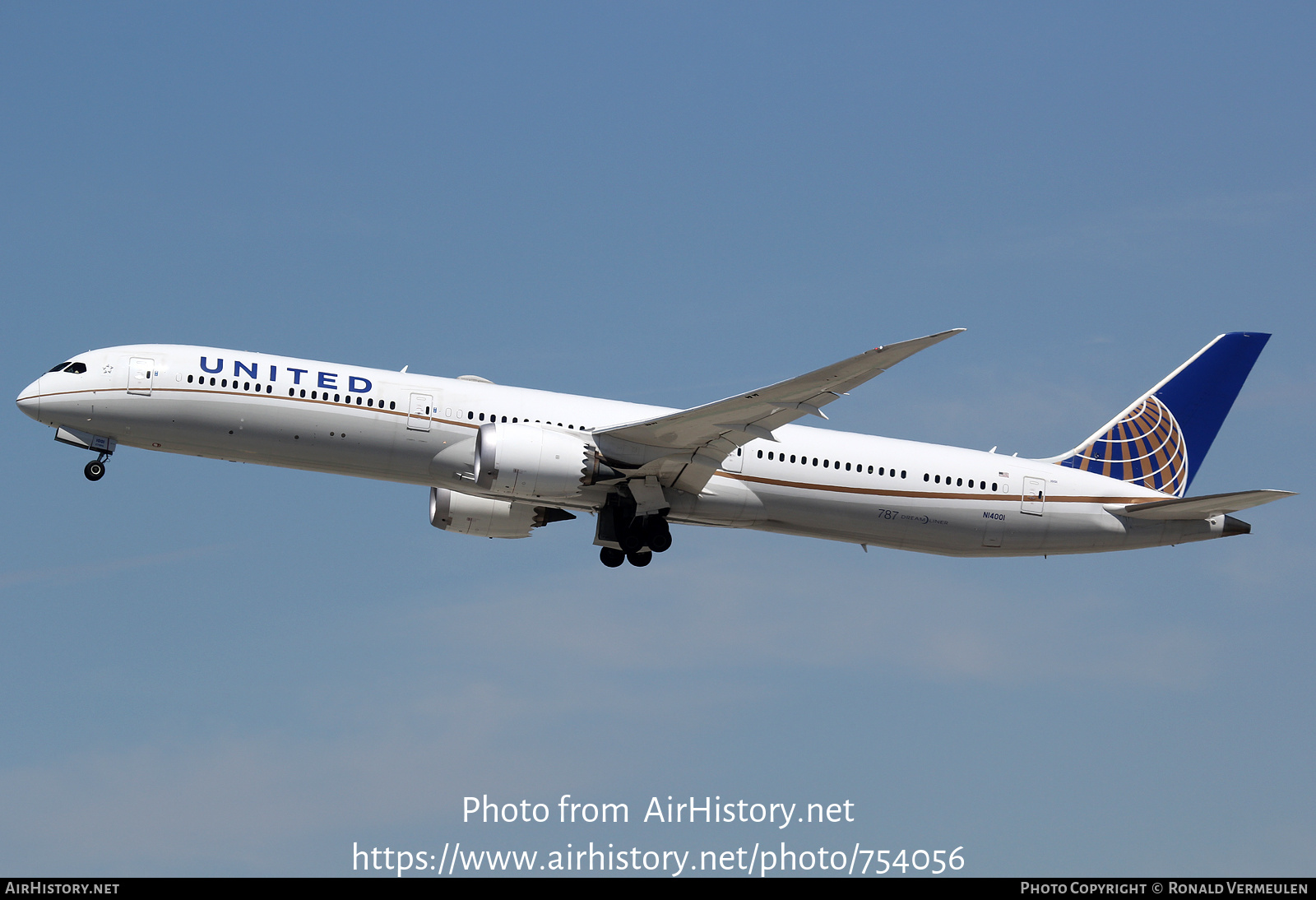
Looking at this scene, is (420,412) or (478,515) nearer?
(420,412)

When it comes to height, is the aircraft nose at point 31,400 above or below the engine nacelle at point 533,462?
above

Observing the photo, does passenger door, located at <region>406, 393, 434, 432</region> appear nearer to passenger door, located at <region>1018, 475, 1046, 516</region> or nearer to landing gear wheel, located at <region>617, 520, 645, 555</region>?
landing gear wheel, located at <region>617, 520, 645, 555</region>

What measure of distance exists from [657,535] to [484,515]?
19.3ft

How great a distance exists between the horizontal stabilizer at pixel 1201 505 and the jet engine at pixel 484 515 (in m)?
15.2

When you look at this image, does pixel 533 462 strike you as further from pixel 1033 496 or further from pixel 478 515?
pixel 1033 496

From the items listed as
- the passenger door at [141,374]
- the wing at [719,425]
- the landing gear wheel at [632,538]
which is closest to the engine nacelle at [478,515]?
the landing gear wheel at [632,538]

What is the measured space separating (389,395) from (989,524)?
15.6 meters

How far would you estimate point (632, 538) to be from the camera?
35688 mm

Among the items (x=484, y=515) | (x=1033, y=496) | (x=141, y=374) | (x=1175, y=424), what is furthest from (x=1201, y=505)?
(x=141, y=374)

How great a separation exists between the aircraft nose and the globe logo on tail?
26413 millimetres

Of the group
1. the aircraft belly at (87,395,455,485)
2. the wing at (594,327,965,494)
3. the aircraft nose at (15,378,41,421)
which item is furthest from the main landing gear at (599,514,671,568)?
the aircraft nose at (15,378,41,421)

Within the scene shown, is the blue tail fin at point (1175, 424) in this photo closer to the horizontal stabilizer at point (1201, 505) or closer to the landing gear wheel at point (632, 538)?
the horizontal stabilizer at point (1201, 505)

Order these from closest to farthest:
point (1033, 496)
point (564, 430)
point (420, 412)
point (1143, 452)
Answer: point (420, 412), point (564, 430), point (1033, 496), point (1143, 452)

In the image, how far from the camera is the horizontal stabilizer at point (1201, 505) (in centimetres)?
3384
